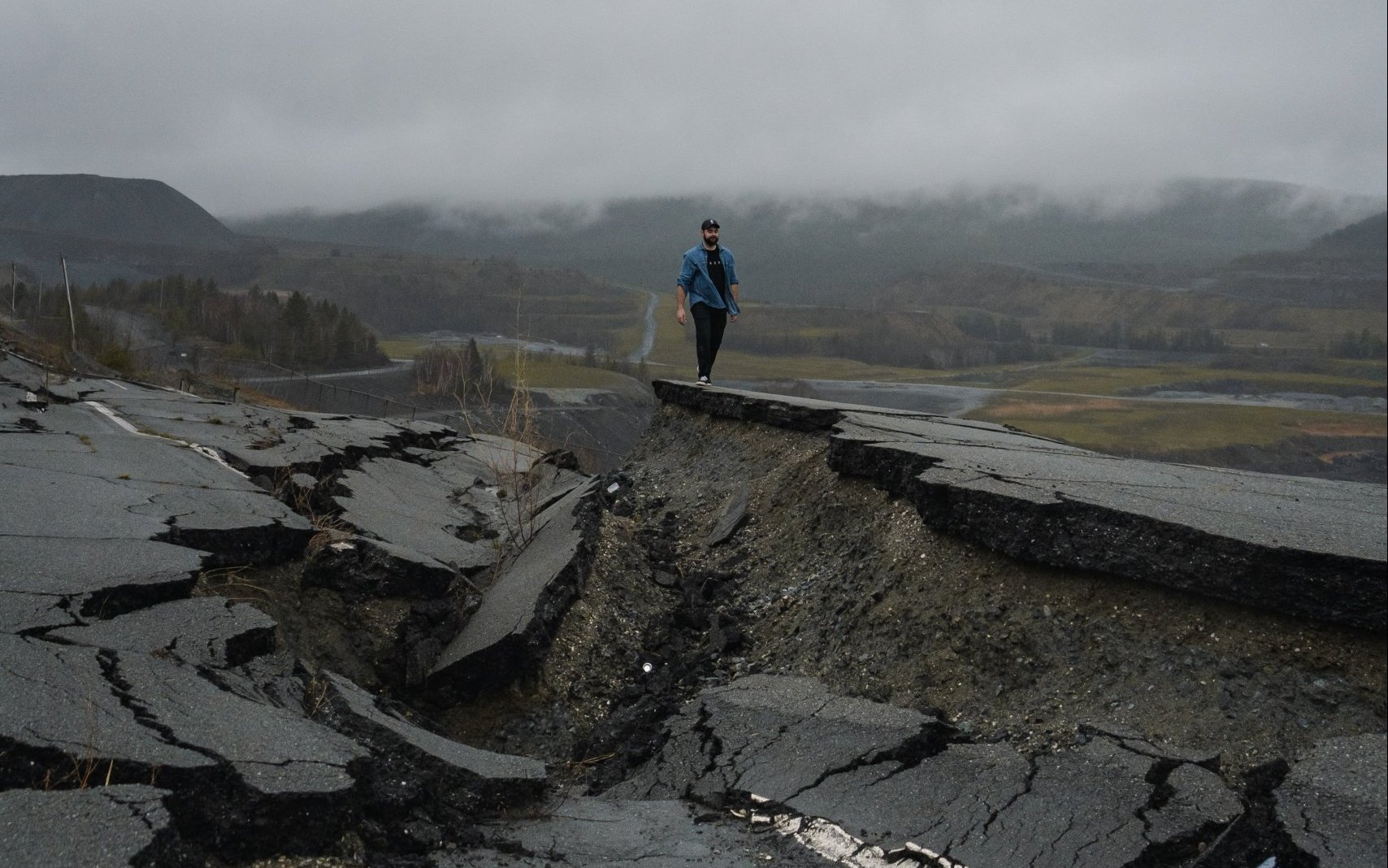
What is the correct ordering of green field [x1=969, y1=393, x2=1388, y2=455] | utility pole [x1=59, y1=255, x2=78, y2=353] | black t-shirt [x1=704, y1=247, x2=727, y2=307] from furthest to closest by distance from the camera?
1. green field [x1=969, y1=393, x2=1388, y2=455]
2. utility pole [x1=59, y1=255, x2=78, y2=353]
3. black t-shirt [x1=704, y1=247, x2=727, y2=307]

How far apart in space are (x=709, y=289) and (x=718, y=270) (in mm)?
238

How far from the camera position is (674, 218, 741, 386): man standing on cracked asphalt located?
9922 millimetres

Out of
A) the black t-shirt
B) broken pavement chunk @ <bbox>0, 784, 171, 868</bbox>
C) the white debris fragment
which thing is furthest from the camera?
the black t-shirt

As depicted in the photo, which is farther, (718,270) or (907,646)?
(718,270)

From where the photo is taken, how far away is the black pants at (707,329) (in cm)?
1023

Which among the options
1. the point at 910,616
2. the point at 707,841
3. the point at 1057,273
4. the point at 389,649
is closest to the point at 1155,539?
the point at 910,616

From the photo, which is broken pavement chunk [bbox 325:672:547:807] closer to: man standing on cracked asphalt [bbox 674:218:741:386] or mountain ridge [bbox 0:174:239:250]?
man standing on cracked asphalt [bbox 674:218:741:386]

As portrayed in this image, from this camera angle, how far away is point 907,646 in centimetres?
483

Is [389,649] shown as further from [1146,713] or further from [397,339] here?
[397,339]

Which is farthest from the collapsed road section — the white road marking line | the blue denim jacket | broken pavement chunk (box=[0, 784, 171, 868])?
the blue denim jacket

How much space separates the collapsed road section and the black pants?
357cm

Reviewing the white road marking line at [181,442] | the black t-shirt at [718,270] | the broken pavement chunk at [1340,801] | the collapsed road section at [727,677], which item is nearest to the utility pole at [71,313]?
the white road marking line at [181,442]

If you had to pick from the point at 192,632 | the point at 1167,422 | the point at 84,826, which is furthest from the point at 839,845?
the point at 1167,422

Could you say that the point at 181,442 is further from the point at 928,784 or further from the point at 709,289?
the point at 928,784
